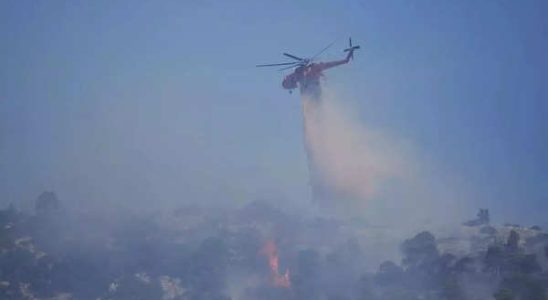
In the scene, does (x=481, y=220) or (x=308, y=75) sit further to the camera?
(x=481, y=220)

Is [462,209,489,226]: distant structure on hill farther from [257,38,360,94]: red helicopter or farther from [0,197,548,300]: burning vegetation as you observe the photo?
[257,38,360,94]: red helicopter

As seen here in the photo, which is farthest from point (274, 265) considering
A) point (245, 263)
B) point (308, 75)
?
point (308, 75)

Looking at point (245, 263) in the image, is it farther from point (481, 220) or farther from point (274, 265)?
point (481, 220)

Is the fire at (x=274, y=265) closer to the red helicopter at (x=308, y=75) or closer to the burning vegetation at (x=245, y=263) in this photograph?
the burning vegetation at (x=245, y=263)

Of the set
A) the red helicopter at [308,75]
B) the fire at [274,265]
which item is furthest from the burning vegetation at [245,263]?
the red helicopter at [308,75]

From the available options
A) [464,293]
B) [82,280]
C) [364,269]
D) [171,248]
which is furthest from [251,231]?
[464,293]

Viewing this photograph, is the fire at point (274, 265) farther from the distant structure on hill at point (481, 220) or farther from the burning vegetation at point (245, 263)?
the distant structure on hill at point (481, 220)

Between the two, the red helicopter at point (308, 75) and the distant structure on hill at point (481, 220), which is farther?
the distant structure on hill at point (481, 220)

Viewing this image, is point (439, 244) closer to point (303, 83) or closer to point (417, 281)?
point (417, 281)

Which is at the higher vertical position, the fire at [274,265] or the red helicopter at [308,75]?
the red helicopter at [308,75]
